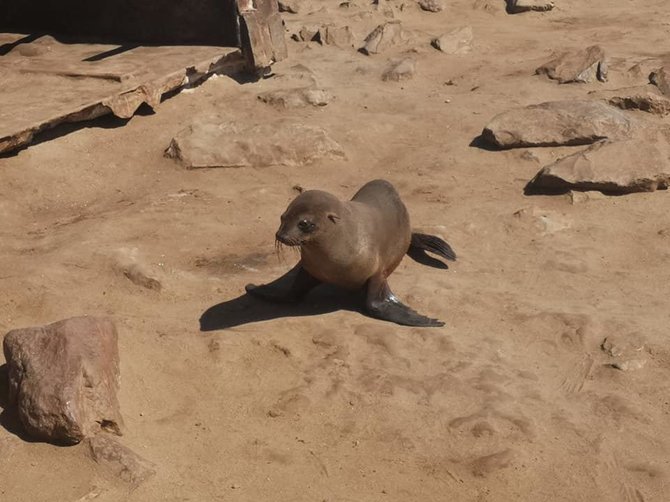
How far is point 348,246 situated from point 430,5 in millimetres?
7056

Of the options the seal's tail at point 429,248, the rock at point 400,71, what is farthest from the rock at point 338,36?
the seal's tail at point 429,248

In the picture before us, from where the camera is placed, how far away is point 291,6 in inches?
482

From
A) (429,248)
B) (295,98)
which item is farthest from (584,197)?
(295,98)

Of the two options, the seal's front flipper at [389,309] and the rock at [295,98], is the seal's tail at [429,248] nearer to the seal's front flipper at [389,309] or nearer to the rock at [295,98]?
the seal's front flipper at [389,309]

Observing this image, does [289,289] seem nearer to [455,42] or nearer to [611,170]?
[611,170]

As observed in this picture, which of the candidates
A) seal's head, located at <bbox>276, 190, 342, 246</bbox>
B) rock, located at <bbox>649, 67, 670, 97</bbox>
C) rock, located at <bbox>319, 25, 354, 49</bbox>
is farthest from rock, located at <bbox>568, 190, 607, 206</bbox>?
rock, located at <bbox>319, 25, 354, 49</bbox>

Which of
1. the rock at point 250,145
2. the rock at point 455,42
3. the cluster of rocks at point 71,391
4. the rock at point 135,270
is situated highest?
the cluster of rocks at point 71,391

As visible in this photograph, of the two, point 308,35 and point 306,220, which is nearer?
point 306,220

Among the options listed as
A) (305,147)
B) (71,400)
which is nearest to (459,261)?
(305,147)

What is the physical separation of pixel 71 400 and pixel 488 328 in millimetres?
2363

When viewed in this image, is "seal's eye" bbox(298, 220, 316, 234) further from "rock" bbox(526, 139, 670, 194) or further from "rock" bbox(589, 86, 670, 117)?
"rock" bbox(589, 86, 670, 117)

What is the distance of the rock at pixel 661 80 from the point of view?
32.1ft

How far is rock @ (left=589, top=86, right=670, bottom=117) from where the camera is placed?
933cm

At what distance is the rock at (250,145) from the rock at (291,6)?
379 centimetres
